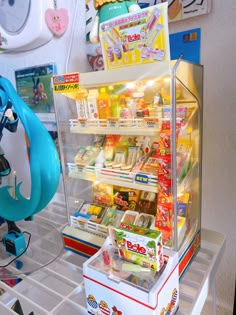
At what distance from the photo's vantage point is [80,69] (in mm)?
1365

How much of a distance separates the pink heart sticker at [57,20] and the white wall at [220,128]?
61 millimetres

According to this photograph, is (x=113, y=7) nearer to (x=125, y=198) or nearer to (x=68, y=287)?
(x=125, y=198)

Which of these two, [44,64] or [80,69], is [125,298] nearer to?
[80,69]

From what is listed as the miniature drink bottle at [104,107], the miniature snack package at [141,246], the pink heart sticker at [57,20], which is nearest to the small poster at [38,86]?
the pink heart sticker at [57,20]

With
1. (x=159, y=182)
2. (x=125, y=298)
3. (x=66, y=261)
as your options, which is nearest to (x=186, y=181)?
(x=159, y=182)

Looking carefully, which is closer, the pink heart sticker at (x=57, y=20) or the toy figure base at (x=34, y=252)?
the toy figure base at (x=34, y=252)

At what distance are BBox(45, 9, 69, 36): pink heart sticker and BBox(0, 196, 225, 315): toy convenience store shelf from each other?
1105 millimetres

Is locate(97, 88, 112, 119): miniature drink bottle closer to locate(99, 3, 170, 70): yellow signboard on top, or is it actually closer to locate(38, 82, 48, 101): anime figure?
locate(99, 3, 170, 70): yellow signboard on top

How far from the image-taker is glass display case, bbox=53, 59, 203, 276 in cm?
78

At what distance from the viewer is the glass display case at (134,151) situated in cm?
78

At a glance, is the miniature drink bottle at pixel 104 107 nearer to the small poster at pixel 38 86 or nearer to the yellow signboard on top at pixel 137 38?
the yellow signboard on top at pixel 137 38

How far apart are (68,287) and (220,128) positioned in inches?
33.1

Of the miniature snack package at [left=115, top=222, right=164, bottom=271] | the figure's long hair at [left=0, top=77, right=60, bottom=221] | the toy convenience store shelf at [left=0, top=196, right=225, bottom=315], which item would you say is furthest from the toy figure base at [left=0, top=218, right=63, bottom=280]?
the miniature snack package at [left=115, top=222, right=164, bottom=271]

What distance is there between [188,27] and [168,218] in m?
0.76
